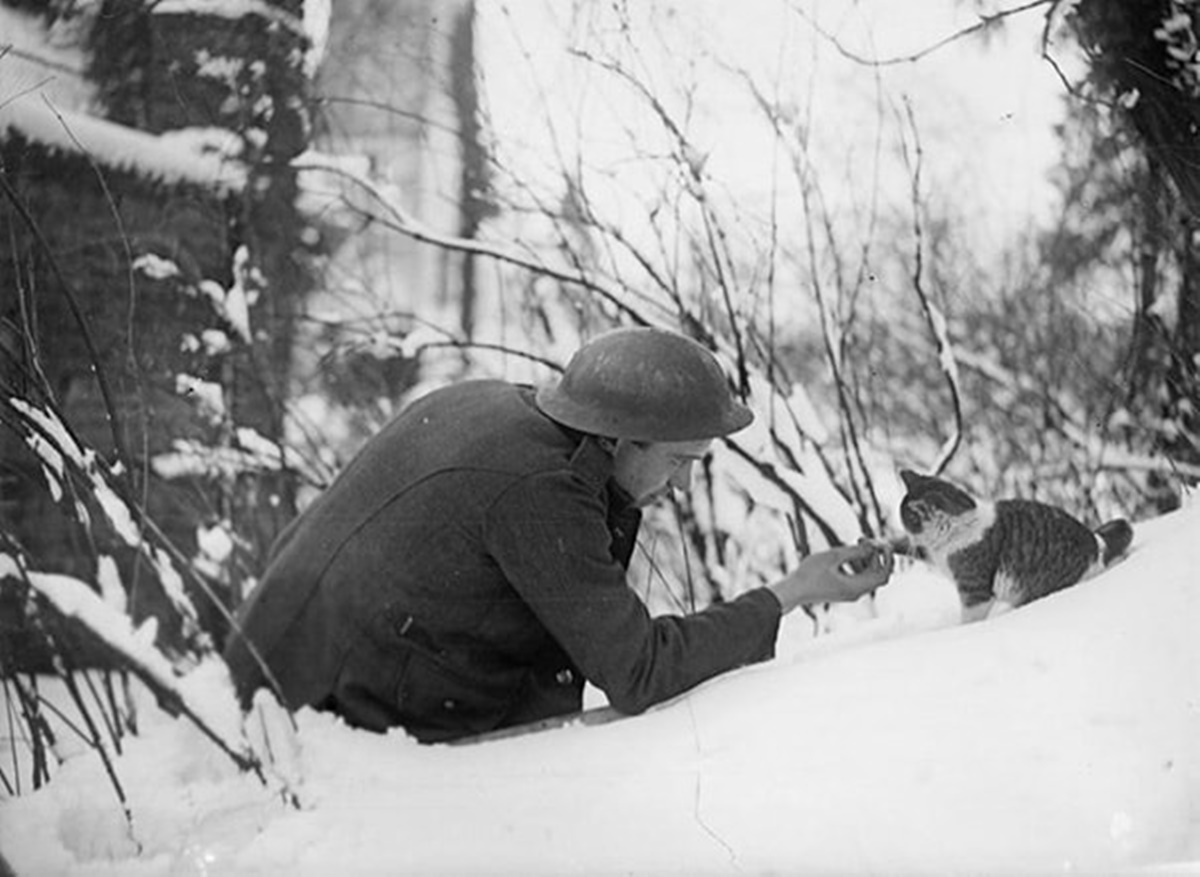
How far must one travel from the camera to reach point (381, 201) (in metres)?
1.64

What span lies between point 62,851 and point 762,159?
3.82 ft

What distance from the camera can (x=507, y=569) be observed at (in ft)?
5.02

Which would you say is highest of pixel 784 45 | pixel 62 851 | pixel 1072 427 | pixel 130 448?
pixel 784 45

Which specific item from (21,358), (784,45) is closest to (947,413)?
(784,45)

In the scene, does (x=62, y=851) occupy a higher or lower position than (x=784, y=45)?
lower

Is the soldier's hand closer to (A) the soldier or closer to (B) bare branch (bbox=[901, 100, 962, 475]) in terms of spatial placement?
(A) the soldier

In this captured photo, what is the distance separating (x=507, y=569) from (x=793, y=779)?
40 centimetres

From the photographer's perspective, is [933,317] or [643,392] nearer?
[643,392]

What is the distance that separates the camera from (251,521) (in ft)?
5.38

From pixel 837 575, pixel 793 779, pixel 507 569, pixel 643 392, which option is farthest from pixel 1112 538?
pixel 507 569

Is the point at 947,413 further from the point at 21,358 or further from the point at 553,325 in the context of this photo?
the point at 21,358

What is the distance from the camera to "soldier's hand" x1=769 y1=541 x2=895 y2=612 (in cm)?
162

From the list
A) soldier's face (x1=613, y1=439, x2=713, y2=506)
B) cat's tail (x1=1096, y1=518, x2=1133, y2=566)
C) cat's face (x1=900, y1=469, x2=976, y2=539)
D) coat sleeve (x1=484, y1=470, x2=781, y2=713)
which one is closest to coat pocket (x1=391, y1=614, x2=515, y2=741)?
coat sleeve (x1=484, y1=470, x2=781, y2=713)

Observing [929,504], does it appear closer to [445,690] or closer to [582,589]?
[582,589]
